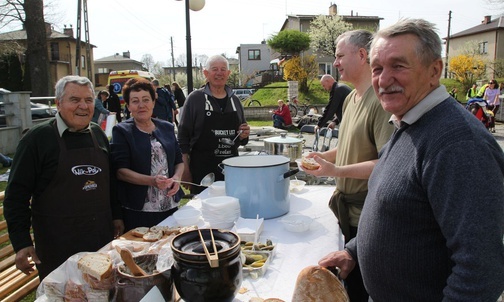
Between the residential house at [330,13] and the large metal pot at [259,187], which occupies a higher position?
the residential house at [330,13]

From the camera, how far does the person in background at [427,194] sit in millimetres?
956

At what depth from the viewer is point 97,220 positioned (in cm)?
222

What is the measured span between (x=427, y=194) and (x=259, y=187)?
114 cm

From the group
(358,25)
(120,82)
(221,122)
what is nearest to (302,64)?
(120,82)

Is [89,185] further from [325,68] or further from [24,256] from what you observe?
[325,68]

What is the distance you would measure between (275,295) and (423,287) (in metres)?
0.53

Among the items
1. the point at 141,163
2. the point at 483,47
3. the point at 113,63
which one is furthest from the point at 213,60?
the point at 113,63

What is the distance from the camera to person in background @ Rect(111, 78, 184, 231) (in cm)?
247

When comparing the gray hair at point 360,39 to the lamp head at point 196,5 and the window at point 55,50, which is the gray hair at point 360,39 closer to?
the lamp head at point 196,5

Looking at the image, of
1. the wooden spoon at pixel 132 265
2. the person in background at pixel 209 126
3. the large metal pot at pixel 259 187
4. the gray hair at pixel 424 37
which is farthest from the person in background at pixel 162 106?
the gray hair at pixel 424 37

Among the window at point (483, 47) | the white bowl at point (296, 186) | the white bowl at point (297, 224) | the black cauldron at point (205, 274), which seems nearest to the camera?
the black cauldron at point (205, 274)

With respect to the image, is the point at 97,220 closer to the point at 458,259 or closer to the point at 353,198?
the point at 353,198

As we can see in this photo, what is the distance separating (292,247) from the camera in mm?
1819

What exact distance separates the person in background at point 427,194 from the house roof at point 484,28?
138 feet
